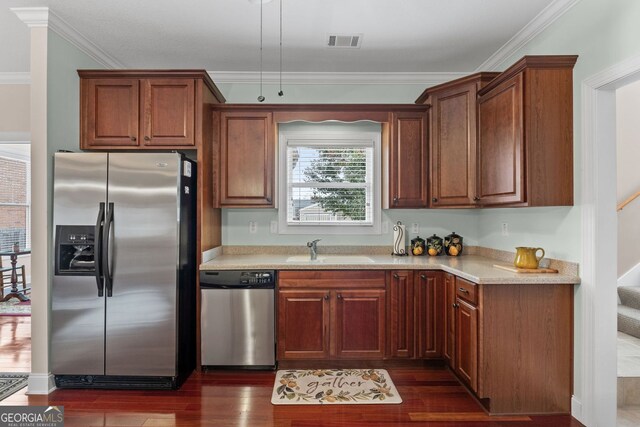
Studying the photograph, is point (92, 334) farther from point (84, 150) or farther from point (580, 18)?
point (580, 18)

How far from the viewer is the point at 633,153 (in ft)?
12.6

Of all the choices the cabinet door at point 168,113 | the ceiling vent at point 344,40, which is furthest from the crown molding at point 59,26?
the ceiling vent at point 344,40

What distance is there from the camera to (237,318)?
311 centimetres

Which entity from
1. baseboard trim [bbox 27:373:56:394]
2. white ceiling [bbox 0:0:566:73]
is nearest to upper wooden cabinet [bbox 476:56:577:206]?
white ceiling [bbox 0:0:566:73]

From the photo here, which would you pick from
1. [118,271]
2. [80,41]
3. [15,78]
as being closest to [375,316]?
[118,271]

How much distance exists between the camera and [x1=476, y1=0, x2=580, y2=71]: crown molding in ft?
8.51

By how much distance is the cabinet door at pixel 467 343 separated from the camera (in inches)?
101

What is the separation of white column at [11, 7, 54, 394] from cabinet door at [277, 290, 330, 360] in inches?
67.7

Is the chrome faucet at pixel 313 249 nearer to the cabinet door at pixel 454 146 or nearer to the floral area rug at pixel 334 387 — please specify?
the floral area rug at pixel 334 387

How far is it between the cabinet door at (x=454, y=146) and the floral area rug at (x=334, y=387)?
5.21 feet

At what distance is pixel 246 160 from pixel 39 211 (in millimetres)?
1608

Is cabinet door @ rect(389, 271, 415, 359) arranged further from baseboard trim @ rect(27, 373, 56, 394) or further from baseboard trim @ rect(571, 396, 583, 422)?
baseboard trim @ rect(27, 373, 56, 394)

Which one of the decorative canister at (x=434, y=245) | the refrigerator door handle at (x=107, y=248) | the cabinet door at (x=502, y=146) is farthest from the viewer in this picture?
the decorative canister at (x=434, y=245)

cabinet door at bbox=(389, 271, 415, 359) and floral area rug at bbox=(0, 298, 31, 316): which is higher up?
cabinet door at bbox=(389, 271, 415, 359)
